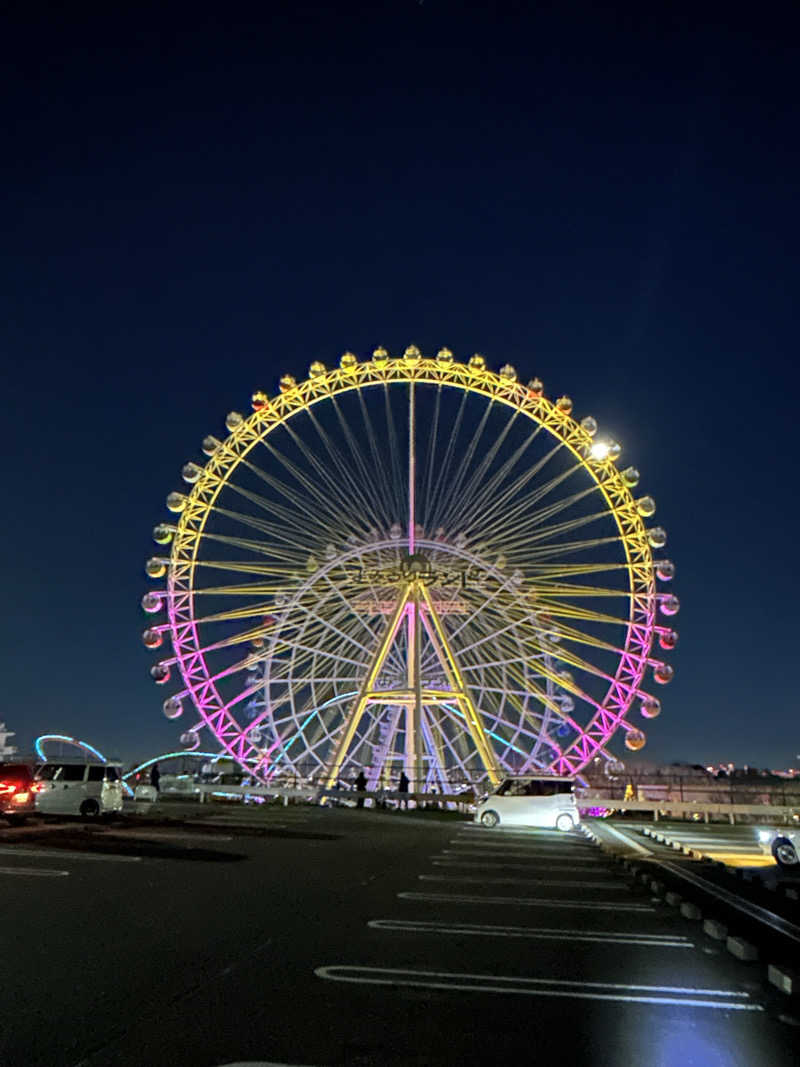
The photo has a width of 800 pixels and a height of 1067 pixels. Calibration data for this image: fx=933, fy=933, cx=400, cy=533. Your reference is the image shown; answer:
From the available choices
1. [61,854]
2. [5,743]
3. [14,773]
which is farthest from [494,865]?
[5,743]

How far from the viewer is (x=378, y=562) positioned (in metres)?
33.7

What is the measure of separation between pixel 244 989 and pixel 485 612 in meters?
29.1

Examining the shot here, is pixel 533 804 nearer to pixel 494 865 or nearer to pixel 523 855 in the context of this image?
pixel 523 855

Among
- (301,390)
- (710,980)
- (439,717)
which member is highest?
(301,390)

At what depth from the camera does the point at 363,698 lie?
32.7 m

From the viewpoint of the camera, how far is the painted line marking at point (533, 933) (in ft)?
25.2

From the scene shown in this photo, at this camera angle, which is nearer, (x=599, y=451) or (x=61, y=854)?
(x=61, y=854)

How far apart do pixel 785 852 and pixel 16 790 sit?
591 inches

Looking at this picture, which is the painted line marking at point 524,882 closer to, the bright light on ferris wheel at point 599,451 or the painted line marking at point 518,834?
the painted line marking at point 518,834

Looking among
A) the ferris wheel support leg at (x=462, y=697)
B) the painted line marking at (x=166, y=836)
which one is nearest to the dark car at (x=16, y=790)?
the painted line marking at (x=166, y=836)

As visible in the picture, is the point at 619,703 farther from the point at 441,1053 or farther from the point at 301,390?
the point at 441,1053

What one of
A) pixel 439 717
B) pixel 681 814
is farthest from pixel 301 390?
pixel 681 814

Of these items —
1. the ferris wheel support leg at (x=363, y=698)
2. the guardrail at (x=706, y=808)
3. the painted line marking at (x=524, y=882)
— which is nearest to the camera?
the painted line marking at (x=524, y=882)

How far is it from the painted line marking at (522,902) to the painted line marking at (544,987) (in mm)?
3507
